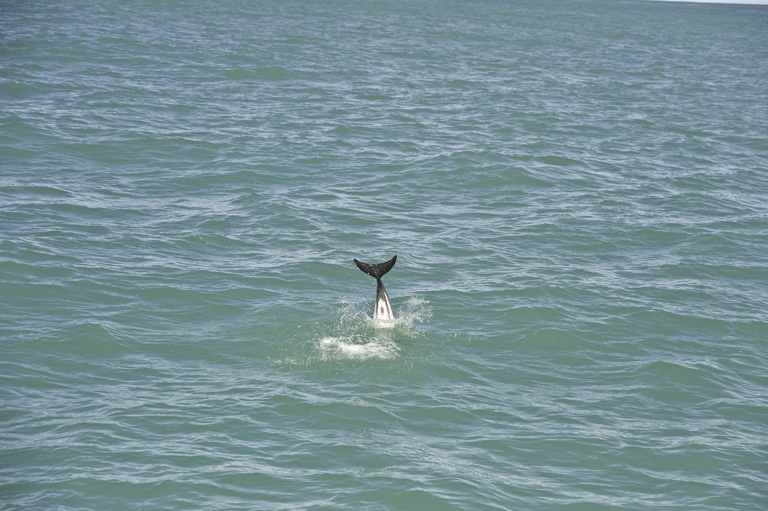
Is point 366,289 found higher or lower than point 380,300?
lower

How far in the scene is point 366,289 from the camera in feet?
90.6

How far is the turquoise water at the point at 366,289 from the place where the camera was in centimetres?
1875

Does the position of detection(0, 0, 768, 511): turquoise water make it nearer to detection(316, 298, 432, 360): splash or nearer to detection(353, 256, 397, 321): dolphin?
detection(316, 298, 432, 360): splash

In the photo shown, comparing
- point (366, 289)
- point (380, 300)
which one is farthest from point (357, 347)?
point (366, 289)

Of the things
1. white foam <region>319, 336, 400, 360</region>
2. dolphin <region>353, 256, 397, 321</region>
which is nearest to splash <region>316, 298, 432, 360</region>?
white foam <region>319, 336, 400, 360</region>

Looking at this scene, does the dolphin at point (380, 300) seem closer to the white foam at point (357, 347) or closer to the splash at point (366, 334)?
the splash at point (366, 334)

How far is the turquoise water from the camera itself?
61.5ft

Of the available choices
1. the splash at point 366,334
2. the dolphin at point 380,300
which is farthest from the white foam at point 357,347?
the dolphin at point 380,300

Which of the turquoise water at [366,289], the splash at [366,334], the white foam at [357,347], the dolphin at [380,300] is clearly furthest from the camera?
the dolphin at [380,300]

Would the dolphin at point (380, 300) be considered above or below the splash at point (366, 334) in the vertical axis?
above

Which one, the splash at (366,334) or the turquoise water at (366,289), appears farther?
the splash at (366,334)

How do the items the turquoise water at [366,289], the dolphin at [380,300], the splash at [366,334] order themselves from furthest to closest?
the dolphin at [380,300] → the splash at [366,334] → the turquoise water at [366,289]

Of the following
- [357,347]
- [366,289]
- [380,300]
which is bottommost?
[357,347]

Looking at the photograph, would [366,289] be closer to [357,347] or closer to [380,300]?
[380,300]
